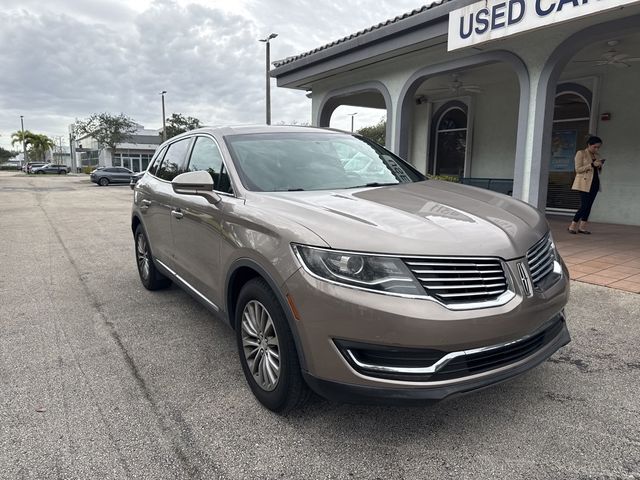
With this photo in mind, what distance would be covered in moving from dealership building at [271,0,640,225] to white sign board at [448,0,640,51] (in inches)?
0.5

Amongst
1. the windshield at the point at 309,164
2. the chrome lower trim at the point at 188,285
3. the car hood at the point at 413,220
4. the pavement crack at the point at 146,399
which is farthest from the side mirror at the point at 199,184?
the pavement crack at the point at 146,399

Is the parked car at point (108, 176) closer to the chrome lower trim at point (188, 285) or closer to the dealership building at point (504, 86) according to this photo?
the dealership building at point (504, 86)

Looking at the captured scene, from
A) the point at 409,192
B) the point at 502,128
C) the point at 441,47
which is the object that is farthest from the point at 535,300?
the point at 502,128

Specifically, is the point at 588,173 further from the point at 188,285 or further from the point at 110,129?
the point at 110,129

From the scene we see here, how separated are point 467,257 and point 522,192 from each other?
18.7ft

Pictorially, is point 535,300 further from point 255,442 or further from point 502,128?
point 502,128

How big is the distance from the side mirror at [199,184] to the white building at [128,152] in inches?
2361

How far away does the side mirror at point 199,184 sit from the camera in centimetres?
324

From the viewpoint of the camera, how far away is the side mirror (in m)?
3.24

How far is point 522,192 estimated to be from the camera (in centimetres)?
734

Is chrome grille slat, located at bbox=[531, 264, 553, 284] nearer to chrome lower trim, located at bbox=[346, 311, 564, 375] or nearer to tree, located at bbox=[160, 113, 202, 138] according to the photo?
chrome lower trim, located at bbox=[346, 311, 564, 375]

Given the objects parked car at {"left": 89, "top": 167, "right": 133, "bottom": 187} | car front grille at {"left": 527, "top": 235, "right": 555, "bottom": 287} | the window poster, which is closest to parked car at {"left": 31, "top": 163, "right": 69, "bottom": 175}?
parked car at {"left": 89, "top": 167, "right": 133, "bottom": 187}

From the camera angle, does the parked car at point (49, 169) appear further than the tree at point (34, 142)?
No

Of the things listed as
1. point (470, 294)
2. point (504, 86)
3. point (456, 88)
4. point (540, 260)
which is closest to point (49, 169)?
point (456, 88)
